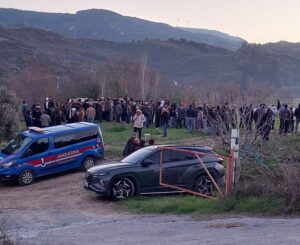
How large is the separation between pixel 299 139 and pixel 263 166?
858 centimetres

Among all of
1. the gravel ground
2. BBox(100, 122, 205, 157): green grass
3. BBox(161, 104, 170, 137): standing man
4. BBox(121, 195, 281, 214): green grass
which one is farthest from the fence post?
BBox(161, 104, 170, 137): standing man

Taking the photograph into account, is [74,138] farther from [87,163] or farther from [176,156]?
[176,156]

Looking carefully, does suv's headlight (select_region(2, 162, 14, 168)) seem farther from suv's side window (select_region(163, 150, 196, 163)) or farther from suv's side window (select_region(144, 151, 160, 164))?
suv's side window (select_region(163, 150, 196, 163))

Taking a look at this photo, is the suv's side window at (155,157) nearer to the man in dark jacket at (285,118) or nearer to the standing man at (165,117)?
the standing man at (165,117)

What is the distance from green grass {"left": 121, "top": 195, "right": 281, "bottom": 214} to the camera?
14.0 meters

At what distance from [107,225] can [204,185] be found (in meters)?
4.80

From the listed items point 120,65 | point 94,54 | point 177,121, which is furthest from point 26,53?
point 177,121

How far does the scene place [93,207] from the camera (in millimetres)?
16578

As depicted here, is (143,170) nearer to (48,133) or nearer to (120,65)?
(48,133)

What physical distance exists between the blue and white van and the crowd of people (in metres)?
4.61

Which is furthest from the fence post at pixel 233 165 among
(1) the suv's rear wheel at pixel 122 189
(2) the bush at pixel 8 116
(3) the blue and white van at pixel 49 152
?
(2) the bush at pixel 8 116

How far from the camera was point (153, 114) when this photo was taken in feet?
109

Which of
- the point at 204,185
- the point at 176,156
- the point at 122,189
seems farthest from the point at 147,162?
the point at 204,185

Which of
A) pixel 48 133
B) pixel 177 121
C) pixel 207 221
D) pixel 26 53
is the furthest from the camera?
pixel 26 53
